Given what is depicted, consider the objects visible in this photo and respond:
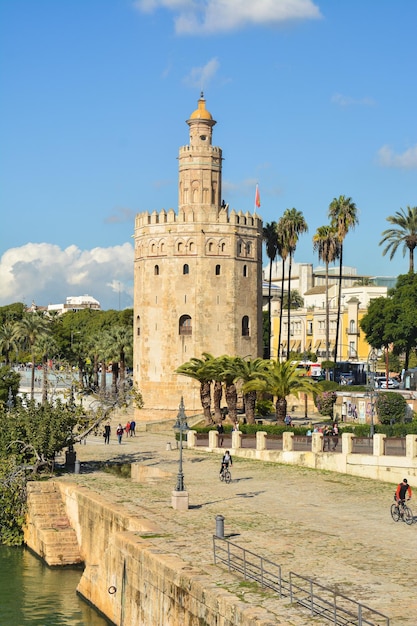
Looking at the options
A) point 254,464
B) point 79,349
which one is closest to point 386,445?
point 254,464

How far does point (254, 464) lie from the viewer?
39500 mm

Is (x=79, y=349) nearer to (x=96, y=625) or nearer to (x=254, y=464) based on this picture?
(x=254, y=464)

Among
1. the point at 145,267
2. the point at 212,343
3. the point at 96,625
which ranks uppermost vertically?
the point at 145,267

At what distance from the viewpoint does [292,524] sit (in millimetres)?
25812

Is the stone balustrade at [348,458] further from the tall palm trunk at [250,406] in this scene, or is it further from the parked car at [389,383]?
the parked car at [389,383]

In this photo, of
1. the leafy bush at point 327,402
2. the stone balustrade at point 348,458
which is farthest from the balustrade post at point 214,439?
the leafy bush at point 327,402

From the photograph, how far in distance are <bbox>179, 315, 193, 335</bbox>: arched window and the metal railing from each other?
3854cm

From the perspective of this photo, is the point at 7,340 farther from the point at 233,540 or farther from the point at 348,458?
the point at 233,540

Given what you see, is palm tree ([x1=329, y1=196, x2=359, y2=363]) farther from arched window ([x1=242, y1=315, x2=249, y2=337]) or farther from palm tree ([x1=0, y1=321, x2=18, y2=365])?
palm tree ([x1=0, y1=321, x2=18, y2=365])

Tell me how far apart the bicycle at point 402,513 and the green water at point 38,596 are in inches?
314

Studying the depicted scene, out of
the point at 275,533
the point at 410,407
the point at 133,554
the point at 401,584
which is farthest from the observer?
the point at 410,407

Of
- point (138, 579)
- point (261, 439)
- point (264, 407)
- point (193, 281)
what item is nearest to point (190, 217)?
point (193, 281)

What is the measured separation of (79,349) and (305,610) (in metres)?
81.3

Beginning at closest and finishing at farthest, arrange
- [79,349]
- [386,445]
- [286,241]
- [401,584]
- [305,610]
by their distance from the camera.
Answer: [305,610] < [401,584] < [386,445] < [286,241] < [79,349]
